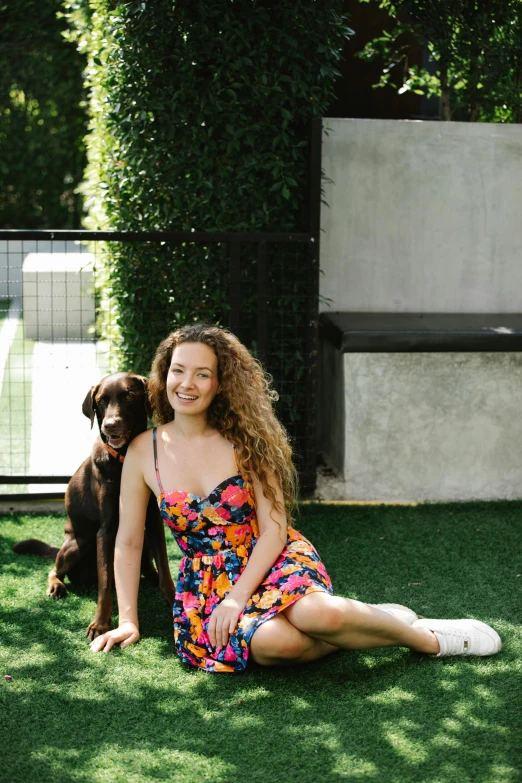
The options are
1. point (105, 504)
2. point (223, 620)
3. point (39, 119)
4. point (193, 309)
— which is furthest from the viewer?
point (39, 119)

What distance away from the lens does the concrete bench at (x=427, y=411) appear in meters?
5.60

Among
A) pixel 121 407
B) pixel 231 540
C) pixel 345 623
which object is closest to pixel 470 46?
pixel 121 407

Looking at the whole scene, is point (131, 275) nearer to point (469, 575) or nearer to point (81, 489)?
point (81, 489)

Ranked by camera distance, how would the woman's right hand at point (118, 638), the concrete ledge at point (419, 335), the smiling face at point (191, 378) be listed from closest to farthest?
the smiling face at point (191, 378) < the woman's right hand at point (118, 638) < the concrete ledge at point (419, 335)

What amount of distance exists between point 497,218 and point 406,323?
1058 millimetres

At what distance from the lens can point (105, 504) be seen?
4.04 m

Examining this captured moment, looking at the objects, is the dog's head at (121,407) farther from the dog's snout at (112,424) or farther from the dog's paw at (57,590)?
the dog's paw at (57,590)

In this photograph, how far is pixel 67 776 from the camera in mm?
2879

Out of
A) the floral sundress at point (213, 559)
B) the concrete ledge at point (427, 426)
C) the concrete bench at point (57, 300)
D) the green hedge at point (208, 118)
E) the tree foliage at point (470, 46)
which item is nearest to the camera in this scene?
the floral sundress at point (213, 559)

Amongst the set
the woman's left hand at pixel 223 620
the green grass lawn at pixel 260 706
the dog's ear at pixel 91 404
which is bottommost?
the green grass lawn at pixel 260 706

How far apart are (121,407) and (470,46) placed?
13.1ft

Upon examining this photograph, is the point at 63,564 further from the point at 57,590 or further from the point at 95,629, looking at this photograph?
the point at 95,629

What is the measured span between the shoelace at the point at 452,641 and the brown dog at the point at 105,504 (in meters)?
1.21

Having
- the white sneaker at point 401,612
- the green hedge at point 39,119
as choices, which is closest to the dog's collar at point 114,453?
the white sneaker at point 401,612
